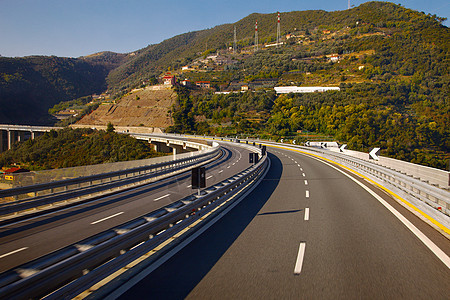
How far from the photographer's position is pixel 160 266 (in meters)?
5.63

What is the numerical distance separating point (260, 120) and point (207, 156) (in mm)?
72395

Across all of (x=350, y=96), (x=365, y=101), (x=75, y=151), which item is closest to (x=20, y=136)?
(x=75, y=151)

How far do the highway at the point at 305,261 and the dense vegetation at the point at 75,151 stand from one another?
2609 inches

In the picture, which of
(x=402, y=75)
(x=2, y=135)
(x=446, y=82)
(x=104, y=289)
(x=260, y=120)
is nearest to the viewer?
(x=104, y=289)

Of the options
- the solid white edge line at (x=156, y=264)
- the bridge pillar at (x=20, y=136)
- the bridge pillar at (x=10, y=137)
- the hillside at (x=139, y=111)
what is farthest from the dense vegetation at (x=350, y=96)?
the solid white edge line at (x=156, y=264)

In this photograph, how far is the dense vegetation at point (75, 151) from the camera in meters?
69.6

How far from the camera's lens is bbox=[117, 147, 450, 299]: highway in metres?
4.68

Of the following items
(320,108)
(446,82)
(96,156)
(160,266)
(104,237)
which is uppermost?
(446,82)

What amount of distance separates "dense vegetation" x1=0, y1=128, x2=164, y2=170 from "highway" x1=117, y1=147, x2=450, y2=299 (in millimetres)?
66275

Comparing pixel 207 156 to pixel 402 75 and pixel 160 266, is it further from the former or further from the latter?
pixel 402 75

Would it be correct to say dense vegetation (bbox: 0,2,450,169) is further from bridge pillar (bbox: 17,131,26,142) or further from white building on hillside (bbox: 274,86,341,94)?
bridge pillar (bbox: 17,131,26,142)

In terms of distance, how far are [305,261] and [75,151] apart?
3176 inches

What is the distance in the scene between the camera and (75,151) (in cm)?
7694

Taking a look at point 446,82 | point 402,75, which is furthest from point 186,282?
point 402,75
